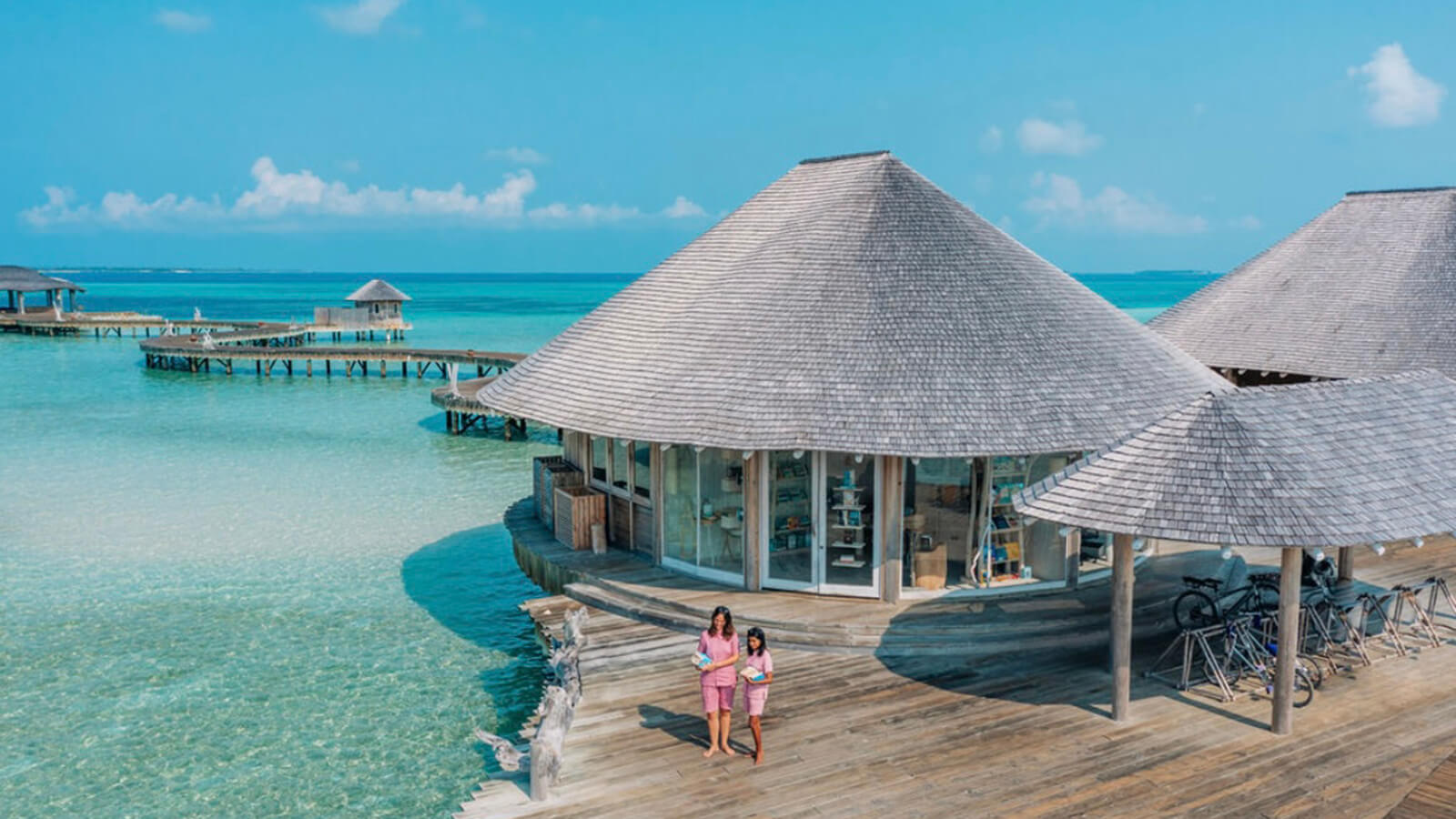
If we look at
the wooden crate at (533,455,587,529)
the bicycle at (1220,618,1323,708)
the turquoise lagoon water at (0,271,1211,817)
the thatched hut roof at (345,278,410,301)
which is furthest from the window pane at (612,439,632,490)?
the thatched hut roof at (345,278,410,301)

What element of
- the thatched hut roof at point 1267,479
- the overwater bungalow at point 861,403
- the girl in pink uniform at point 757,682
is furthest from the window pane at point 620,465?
the thatched hut roof at point 1267,479

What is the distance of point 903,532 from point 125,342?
79.5 metres

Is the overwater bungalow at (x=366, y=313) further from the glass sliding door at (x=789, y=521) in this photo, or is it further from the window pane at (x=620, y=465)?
the glass sliding door at (x=789, y=521)

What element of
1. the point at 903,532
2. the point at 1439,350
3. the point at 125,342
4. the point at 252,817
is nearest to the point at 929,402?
the point at 903,532

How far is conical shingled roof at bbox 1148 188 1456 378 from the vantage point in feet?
73.6

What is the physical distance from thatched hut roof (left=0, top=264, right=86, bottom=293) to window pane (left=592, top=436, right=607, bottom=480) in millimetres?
83375

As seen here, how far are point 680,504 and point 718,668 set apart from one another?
208 inches

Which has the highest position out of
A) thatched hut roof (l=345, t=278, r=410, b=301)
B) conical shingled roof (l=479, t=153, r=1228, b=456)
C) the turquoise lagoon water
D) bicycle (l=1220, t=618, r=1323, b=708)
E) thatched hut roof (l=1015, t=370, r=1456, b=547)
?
thatched hut roof (l=345, t=278, r=410, b=301)

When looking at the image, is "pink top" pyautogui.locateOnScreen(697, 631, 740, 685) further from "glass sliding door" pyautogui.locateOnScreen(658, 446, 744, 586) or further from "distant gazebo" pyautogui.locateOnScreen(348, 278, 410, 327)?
"distant gazebo" pyautogui.locateOnScreen(348, 278, 410, 327)

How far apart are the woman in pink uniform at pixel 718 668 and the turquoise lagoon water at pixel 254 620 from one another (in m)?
3.74

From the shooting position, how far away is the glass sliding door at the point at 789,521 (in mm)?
13938

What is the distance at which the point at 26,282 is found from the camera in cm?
8475

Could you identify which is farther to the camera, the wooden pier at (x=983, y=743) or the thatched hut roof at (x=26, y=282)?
the thatched hut roof at (x=26, y=282)

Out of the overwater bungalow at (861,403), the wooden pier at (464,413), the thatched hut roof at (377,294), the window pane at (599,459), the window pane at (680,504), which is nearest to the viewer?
the overwater bungalow at (861,403)
